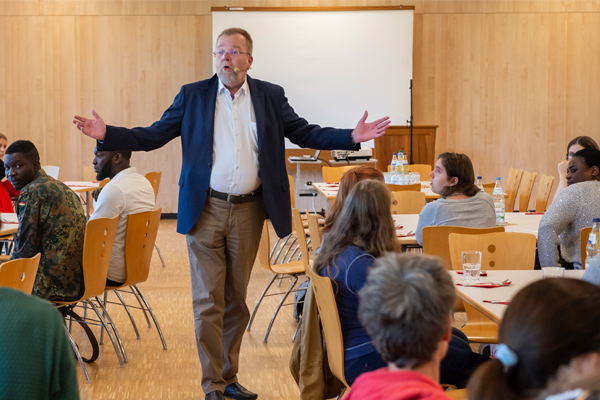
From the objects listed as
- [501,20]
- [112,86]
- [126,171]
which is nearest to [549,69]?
[501,20]

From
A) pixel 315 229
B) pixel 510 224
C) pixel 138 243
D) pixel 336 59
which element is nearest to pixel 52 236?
pixel 138 243

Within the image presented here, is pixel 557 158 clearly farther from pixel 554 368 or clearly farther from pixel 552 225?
pixel 554 368

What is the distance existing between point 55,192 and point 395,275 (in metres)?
2.82

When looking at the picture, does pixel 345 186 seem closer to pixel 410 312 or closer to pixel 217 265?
pixel 217 265

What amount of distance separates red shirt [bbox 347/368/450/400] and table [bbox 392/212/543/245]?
2.83m

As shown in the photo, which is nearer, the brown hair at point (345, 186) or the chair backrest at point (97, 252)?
the brown hair at point (345, 186)

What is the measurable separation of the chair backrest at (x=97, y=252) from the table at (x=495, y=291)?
1.90m

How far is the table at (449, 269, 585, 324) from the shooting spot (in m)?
2.48

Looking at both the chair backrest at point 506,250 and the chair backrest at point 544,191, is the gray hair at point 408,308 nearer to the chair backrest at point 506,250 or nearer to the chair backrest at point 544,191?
the chair backrest at point 506,250

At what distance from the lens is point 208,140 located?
3.43m

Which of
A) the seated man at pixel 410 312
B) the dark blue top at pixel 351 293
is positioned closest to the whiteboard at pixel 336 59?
the dark blue top at pixel 351 293

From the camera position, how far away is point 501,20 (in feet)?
34.9

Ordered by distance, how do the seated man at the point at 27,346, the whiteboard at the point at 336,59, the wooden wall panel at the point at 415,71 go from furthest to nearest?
1. the wooden wall panel at the point at 415,71
2. the whiteboard at the point at 336,59
3. the seated man at the point at 27,346

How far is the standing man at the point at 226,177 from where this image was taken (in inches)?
134
